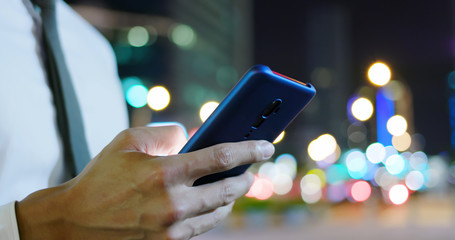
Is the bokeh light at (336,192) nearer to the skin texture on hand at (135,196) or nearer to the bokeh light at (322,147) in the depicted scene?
the bokeh light at (322,147)

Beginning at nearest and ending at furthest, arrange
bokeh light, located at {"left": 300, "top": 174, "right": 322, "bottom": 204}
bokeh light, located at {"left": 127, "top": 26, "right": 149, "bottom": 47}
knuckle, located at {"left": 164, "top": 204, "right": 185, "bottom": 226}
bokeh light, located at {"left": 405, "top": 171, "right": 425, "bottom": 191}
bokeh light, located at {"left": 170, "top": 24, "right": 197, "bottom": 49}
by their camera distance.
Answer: knuckle, located at {"left": 164, "top": 204, "right": 185, "bottom": 226}
bokeh light, located at {"left": 300, "top": 174, "right": 322, "bottom": 204}
bokeh light, located at {"left": 405, "top": 171, "right": 425, "bottom": 191}
bokeh light, located at {"left": 127, "top": 26, "right": 149, "bottom": 47}
bokeh light, located at {"left": 170, "top": 24, "right": 197, "bottom": 49}

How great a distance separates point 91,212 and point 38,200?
0.15m

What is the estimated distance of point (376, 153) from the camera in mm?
40031

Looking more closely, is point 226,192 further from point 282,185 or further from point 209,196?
point 282,185

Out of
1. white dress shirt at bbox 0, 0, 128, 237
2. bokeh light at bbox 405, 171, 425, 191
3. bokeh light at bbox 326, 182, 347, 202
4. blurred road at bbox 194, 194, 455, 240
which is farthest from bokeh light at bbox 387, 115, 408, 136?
white dress shirt at bbox 0, 0, 128, 237

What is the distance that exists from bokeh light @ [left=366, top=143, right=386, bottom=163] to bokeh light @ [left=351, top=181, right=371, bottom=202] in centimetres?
2087

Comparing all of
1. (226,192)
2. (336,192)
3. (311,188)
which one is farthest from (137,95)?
(226,192)

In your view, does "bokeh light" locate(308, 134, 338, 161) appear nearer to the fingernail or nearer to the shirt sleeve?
the fingernail

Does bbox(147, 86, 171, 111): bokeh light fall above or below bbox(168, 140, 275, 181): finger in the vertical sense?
above

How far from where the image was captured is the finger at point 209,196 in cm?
97

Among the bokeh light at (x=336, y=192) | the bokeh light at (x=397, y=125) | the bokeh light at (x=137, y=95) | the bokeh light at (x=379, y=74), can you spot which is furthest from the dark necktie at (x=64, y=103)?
the bokeh light at (x=397, y=125)

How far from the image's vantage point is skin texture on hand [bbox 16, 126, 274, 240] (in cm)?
95

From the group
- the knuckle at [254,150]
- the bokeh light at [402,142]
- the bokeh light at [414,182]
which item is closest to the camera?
the knuckle at [254,150]

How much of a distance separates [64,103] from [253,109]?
1.89 ft
